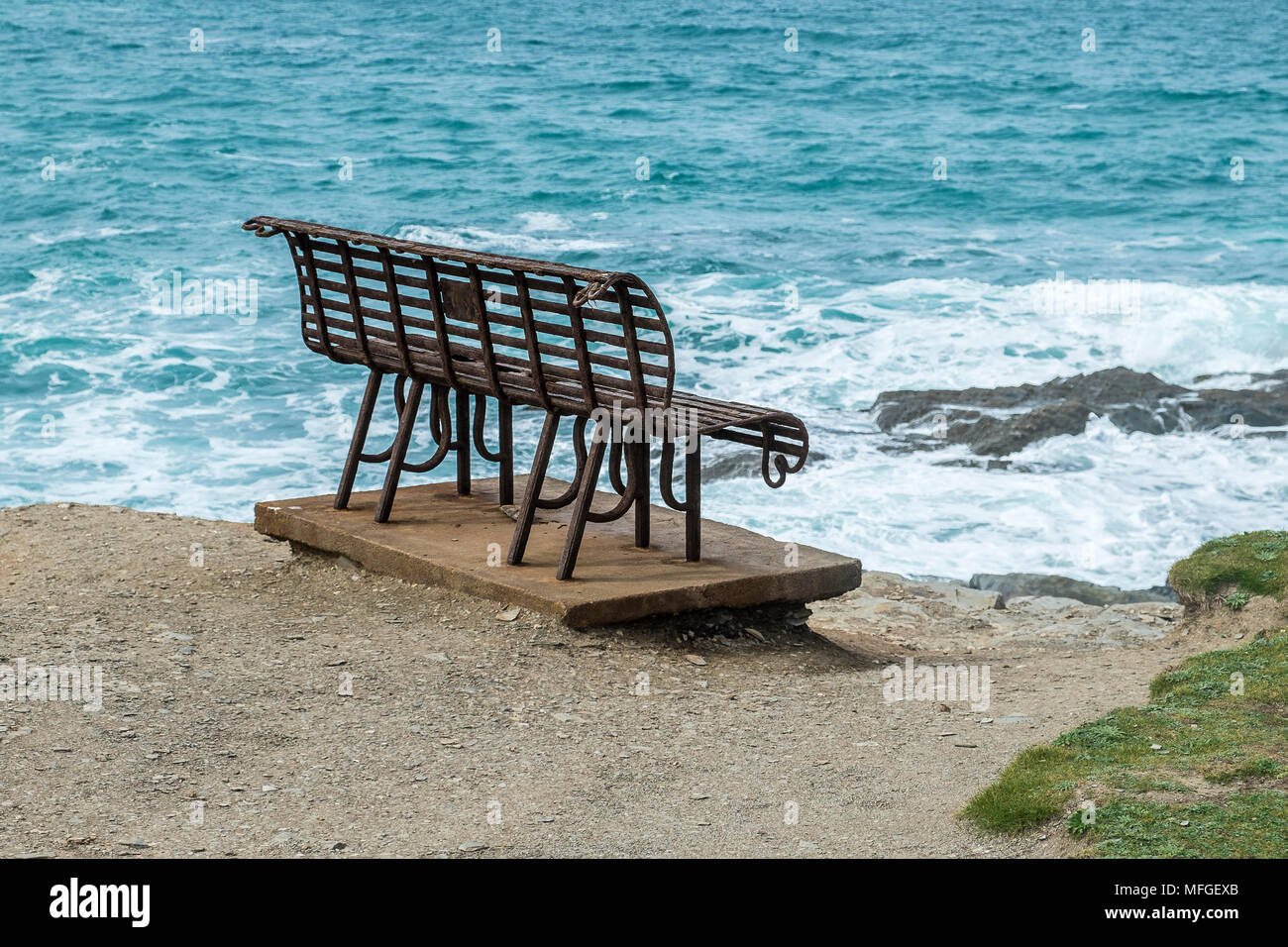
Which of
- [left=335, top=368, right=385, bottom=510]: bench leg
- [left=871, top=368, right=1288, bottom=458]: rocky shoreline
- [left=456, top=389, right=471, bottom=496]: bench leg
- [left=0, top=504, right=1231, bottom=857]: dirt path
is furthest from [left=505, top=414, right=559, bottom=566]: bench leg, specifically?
[left=871, top=368, right=1288, bottom=458]: rocky shoreline

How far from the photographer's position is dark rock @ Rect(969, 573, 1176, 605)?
9523 millimetres

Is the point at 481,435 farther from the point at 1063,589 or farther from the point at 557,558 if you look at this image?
the point at 1063,589

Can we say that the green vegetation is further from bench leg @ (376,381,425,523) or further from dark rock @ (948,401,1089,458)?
dark rock @ (948,401,1089,458)

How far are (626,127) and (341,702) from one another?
2700 centimetres

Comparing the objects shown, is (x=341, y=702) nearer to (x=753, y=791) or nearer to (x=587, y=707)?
(x=587, y=707)

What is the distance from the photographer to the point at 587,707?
5.62m

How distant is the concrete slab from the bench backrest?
→ 735 mm

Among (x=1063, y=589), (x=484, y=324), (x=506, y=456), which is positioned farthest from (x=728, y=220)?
(x=484, y=324)

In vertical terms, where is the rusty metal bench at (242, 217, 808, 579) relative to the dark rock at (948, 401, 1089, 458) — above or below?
above

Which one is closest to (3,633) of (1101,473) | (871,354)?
(1101,473)

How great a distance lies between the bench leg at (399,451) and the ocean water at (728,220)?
435 cm

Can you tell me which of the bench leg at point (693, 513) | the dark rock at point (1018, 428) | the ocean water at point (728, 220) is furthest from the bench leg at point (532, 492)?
the dark rock at point (1018, 428)

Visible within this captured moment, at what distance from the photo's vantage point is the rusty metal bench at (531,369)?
6074 millimetres
